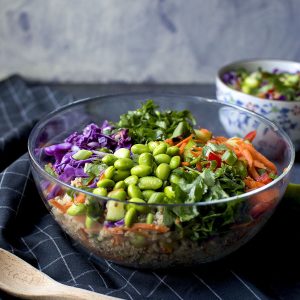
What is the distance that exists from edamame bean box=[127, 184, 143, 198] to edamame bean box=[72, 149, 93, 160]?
0.67 feet

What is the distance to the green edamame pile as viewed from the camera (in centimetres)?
101

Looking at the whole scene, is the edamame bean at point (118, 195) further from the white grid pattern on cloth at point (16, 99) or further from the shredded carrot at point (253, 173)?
the white grid pattern on cloth at point (16, 99)

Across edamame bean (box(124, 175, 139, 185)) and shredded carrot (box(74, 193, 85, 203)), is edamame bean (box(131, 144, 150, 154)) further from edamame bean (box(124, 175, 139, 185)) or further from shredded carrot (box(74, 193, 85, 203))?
shredded carrot (box(74, 193, 85, 203))

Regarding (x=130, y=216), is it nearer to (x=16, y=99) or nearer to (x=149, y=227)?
(x=149, y=227)

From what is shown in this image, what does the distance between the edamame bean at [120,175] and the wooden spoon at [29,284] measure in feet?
0.84

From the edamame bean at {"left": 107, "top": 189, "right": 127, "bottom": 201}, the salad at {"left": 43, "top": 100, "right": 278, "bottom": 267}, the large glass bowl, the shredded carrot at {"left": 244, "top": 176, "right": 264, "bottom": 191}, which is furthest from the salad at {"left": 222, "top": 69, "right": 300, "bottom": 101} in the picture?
the edamame bean at {"left": 107, "top": 189, "right": 127, "bottom": 201}

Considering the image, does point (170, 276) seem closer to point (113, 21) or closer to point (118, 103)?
point (118, 103)

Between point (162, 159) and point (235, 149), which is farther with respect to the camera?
point (235, 149)

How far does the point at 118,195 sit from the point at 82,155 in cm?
22

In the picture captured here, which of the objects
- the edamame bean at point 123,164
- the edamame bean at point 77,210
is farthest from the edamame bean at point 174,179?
the edamame bean at point 77,210

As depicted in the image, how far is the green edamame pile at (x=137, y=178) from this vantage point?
1013 millimetres

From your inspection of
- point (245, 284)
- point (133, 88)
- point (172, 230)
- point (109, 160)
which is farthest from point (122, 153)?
point (133, 88)

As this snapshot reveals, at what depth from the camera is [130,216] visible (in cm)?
A: 100

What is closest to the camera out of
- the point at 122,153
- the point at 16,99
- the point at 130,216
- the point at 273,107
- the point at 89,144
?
the point at 130,216
